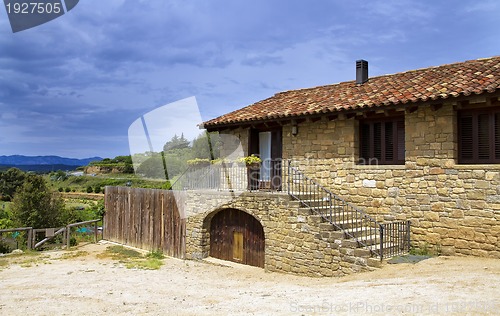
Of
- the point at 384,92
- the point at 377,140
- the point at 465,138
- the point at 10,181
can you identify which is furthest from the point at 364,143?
the point at 10,181

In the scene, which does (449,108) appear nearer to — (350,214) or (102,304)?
(350,214)

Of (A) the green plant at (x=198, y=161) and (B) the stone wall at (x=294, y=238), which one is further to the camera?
(A) the green plant at (x=198, y=161)

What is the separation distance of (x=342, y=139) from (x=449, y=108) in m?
2.98

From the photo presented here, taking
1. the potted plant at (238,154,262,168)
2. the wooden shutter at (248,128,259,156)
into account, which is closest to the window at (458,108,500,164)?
the potted plant at (238,154,262,168)

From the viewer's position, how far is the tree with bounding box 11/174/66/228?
70.0 feet

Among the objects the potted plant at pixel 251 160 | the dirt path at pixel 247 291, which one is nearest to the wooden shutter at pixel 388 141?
the dirt path at pixel 247 291

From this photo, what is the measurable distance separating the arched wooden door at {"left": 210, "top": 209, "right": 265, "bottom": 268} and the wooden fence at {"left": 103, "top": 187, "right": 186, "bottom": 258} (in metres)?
1.32

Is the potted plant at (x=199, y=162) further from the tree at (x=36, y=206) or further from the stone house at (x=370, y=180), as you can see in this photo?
the tree at (x=36, y=206)

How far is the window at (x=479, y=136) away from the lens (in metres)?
9.41

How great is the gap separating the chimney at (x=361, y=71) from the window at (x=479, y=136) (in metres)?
4.46

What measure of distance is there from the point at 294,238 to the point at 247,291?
2.49m

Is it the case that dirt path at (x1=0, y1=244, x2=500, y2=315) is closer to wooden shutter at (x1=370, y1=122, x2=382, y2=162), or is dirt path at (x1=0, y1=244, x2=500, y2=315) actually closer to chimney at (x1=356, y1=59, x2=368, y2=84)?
wooden shutter at (x1=370, y1=122, x2=382, y2=162)

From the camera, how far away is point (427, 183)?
1013 centimetres

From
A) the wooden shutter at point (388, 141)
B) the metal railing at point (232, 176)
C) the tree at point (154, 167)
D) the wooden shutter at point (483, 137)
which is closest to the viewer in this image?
the wooden shutter at point (483, 137)
